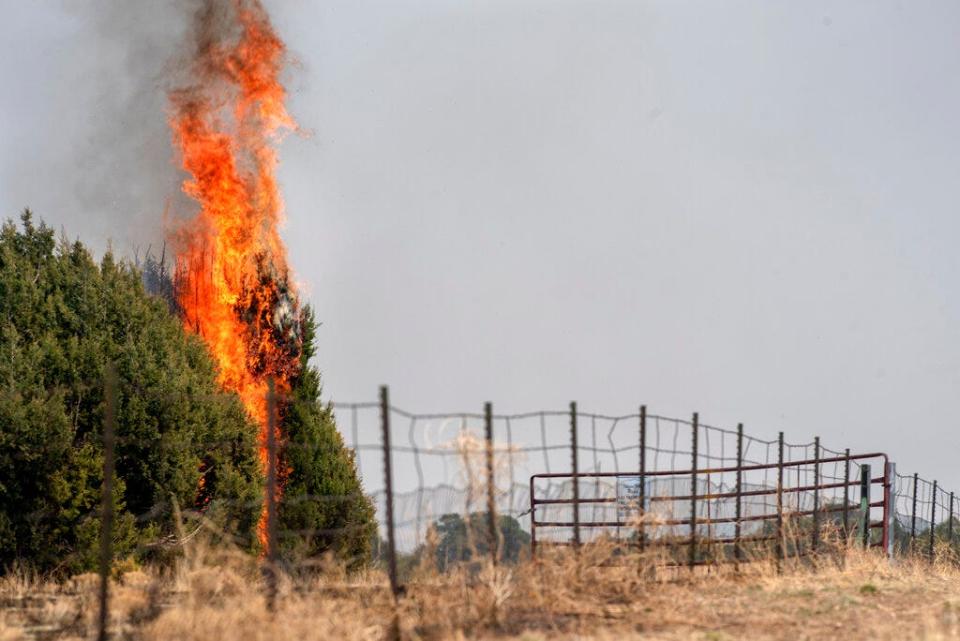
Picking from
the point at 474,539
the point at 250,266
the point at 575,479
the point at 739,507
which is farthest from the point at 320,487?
the point at 474,539

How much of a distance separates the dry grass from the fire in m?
15.8

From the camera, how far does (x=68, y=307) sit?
27.4 metres

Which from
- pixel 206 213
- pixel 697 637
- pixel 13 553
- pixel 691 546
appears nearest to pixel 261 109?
pixel 206 213

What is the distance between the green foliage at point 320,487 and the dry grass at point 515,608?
39.8 ft

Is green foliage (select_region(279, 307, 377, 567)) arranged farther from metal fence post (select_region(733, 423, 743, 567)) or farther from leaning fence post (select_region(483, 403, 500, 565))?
leaning fence post (select_region(483, 403, 500, 565))

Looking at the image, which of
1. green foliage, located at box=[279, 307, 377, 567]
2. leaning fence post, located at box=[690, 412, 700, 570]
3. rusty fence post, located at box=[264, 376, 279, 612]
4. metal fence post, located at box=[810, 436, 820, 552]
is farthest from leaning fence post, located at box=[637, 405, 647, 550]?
green foliage, located at box=[279, 307, 377, 567]

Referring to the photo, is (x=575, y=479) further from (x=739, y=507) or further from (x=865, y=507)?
(x=865, y=507)

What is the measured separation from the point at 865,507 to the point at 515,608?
36.8 feet

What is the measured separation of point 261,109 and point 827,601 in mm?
26743

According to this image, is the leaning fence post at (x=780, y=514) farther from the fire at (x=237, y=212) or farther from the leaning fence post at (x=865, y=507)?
the fire at (x=237, y=212)

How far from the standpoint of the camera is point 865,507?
23688mm

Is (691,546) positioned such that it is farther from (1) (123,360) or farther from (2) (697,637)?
(1) (123,360)

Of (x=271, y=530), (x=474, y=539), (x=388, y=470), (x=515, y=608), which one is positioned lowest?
A: (x=515, y=608)

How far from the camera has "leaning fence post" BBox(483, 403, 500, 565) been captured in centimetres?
1512
